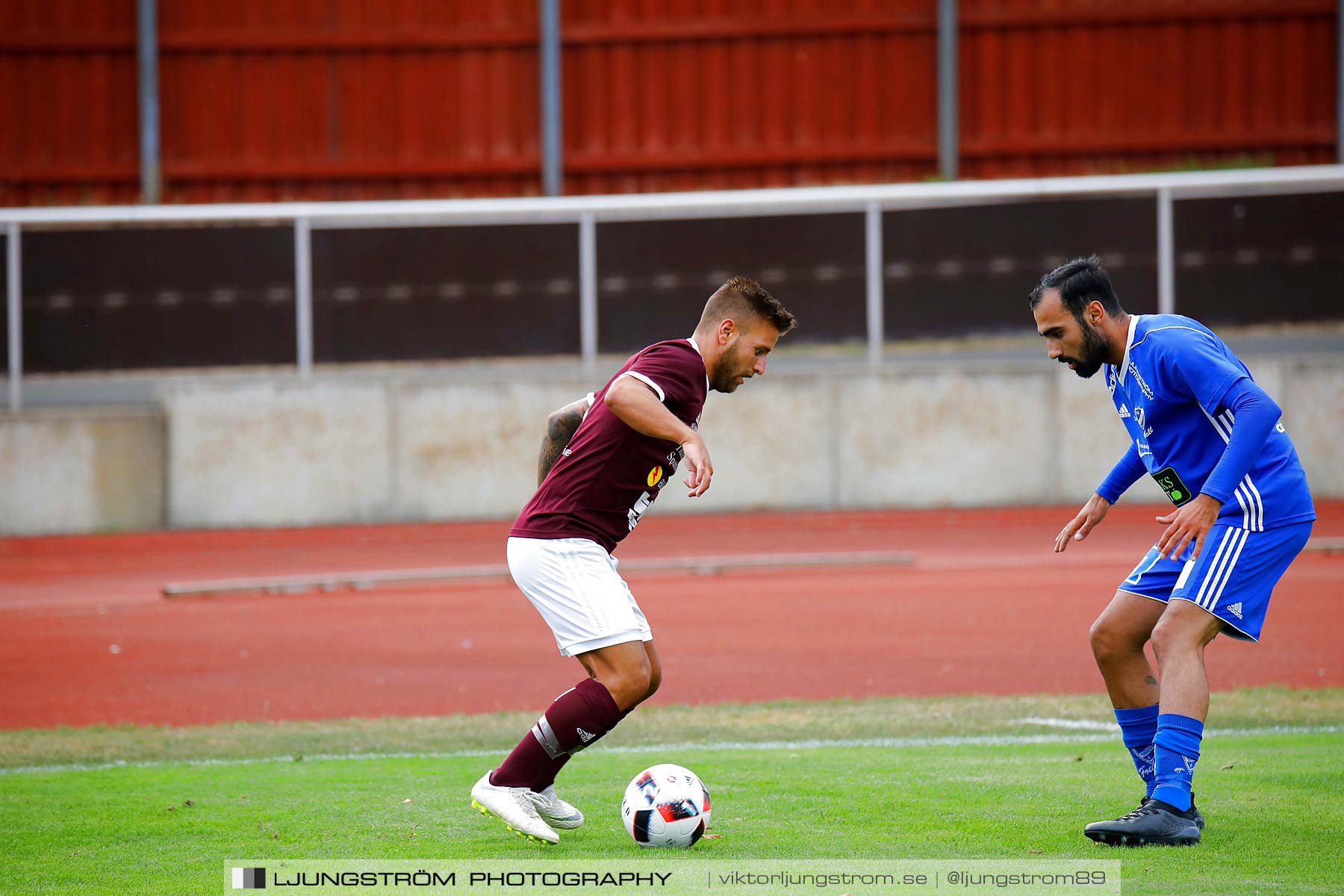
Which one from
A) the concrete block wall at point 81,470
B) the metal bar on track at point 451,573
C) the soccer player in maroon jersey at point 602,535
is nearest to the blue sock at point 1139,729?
the soccer player in maroon jersey at point 602,535

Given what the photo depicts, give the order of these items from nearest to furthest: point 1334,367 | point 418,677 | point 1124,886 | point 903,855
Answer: point 1124,886
point 903,855
point 418,677
point 1334,367

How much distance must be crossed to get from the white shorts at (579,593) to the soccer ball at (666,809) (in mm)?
494

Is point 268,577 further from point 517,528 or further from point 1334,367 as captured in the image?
point 1334,367

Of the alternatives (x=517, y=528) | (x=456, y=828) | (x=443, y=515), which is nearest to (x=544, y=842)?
(x=456, y=828)

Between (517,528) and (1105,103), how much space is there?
74.4ft

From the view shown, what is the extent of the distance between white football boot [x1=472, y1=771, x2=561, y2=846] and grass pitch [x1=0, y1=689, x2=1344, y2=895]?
0.08 m

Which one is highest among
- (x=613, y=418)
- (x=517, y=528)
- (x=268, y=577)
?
(x=613, y=418)

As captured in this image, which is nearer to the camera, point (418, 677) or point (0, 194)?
point (418, 677)

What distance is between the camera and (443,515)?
804 inches

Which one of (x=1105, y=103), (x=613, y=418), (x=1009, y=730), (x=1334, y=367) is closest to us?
(x=613, y=418)

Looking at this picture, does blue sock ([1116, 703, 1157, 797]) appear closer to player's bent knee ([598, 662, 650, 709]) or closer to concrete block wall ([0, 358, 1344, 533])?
player's bent knee ([598, 662, 650, 709])

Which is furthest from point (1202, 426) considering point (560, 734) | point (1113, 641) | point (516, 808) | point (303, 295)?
point (303, 295)

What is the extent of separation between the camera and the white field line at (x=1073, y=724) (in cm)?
782

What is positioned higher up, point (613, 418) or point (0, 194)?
point (0, 194)
